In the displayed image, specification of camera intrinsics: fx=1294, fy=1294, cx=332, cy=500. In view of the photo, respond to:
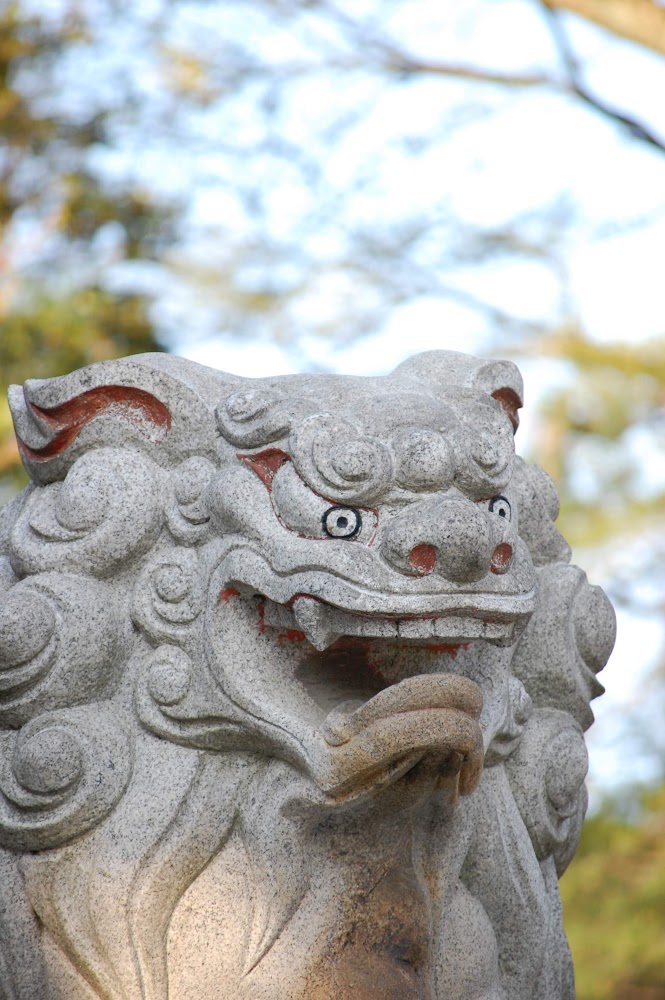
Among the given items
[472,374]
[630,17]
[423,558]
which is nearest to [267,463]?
[423,558]

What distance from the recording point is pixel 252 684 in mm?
1849

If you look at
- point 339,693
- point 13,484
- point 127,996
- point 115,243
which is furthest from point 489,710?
point 115,243

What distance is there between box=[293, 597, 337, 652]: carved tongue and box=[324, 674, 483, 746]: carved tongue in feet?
0.34

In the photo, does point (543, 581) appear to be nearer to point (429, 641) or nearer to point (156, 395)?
point (429, 641)

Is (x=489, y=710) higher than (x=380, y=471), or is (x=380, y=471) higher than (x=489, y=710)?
(x=380, y=471)

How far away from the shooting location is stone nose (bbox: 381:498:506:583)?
5.64 ft

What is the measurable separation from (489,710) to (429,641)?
0.79 ft

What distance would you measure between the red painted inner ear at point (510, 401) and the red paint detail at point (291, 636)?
0.51 metres

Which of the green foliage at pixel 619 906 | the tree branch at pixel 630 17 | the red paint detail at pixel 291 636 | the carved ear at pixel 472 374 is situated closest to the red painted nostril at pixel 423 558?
the red paint detail at pixel 291 636

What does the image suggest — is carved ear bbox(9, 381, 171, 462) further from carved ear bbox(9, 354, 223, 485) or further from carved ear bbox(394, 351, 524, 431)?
carved ear bbox(394, 351, 524, 431)

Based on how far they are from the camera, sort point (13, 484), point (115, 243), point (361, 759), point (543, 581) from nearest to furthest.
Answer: point (361, 759) → point (543, 581) → point (13, 484) → point (115, 243)

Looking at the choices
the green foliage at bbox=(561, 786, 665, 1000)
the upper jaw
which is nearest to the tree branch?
the green foliage at bbox=(561, 786, 665, 1000)

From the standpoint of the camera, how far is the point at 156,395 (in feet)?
6.43

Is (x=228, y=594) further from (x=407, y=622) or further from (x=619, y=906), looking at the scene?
(x=619, y=906)
